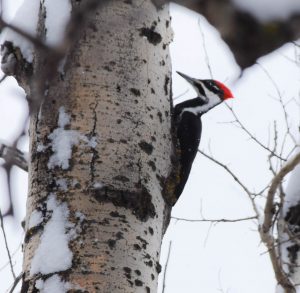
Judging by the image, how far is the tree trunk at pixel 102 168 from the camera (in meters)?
1.86

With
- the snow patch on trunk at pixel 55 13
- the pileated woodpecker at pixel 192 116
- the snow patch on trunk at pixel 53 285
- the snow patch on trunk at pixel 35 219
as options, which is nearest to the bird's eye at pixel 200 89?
the pileated woodpecker at pixel 192 116

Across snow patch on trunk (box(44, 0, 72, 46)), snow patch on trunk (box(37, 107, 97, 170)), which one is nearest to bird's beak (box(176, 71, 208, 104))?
snow patch on trunk (box(44, 0, 72, 46))

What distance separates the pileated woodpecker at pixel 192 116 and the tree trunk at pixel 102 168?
27 centimetres

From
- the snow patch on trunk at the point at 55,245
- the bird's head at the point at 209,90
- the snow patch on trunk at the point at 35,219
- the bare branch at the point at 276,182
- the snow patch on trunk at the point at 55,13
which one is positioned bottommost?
the snow patch on trunk at the point at 55,245

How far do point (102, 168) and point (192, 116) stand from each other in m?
1.30

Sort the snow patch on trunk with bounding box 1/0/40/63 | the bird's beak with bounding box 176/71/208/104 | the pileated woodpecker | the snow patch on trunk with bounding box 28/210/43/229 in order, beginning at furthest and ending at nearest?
the bird's beak with bounding box 176/71/208/104 < the pileated woodpecker < the snow patch on trunk with bounding box 1/0/40/63 < the snow patch on trunk with bounding box 28/210/43/229

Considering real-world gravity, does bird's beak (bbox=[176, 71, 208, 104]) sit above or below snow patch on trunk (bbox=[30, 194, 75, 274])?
above

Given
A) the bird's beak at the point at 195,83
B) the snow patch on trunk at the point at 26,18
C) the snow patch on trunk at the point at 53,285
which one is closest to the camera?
the snow patch on trunk at the point at 53,285

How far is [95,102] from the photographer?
6.97 ft

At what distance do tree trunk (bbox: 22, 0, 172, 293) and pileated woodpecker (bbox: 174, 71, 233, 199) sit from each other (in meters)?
0.27

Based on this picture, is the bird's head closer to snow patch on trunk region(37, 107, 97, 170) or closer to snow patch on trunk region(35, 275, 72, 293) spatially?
snow patch on trunk region(37, 107, 97, 170)

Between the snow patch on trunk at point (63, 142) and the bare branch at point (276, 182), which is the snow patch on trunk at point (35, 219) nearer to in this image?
the snow patch on trunk at point (63, 142)

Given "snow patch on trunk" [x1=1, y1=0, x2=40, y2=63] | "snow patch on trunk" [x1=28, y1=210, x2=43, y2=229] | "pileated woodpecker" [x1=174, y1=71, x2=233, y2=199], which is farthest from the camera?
"pileated woodpecker" [x1=174, y1=71, x2=233, y2=199]

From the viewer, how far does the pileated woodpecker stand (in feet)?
8.61
